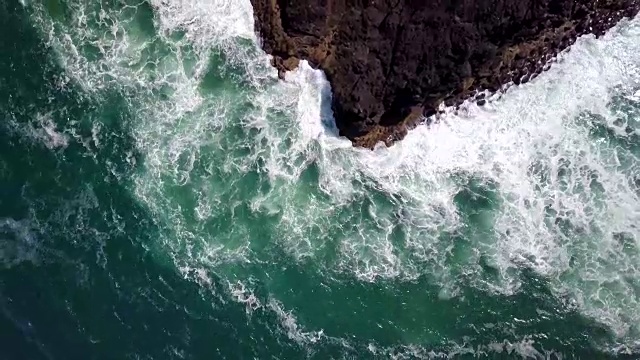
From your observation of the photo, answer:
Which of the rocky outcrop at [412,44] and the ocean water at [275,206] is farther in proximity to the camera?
the ocean water at [275,206]

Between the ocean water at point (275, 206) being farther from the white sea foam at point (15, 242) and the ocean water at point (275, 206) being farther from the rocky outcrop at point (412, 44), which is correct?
the rocky outcrop at point (412, 44)

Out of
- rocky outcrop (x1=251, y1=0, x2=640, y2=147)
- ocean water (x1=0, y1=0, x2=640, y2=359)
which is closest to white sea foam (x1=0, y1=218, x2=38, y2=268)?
ocean water (x1=0, y1=0, x2=640, y2=359)

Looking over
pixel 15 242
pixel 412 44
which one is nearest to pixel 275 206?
pixel 412 44

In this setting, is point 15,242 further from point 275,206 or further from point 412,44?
point 412,44

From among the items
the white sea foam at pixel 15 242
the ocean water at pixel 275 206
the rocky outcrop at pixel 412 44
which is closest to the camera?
the rocky outcrop at pixel 412 44

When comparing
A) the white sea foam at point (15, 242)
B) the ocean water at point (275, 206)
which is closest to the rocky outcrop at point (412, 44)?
the ocean water at point (275, 206)

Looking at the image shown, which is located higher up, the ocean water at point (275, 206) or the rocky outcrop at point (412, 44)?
the rocky outcrop at point (412, 44)

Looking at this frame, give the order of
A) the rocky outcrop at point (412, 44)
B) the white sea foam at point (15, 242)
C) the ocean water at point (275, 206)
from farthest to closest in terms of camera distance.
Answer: the white sea foam at point (15, 242) < the ocean water at point (275, 206) < the rocky outcrop at point (412, 44)
